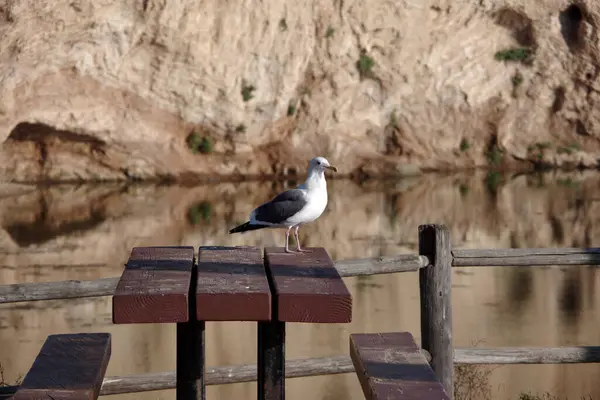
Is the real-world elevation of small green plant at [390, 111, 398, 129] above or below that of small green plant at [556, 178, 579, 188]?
above

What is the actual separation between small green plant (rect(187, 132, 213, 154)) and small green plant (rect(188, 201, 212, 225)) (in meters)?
4.07

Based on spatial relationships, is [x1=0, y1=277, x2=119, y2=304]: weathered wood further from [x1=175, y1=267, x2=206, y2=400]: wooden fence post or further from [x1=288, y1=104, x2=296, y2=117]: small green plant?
[x1=288, y1=104, x2=296, y2=117]: small green plant

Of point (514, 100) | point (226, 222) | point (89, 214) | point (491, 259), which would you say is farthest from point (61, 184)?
point (491, 259)

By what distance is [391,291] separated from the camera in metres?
9.43

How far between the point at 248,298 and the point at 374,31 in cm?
1922

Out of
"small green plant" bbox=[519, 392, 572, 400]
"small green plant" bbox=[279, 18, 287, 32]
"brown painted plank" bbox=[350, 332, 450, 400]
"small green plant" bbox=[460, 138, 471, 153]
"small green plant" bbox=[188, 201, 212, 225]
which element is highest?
"small green plant" bbox=[279, 18, 287, 32]

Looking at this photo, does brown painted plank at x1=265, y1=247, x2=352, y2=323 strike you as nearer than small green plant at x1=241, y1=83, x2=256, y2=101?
Yes

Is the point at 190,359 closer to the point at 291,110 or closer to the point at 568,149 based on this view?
the point at 291,110

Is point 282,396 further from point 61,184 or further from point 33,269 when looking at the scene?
point 61,184

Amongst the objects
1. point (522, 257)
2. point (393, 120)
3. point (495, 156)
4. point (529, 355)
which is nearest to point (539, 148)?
point (495, 156)

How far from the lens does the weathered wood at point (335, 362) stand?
495 centimetres

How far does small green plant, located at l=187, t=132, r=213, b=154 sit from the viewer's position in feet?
66.1

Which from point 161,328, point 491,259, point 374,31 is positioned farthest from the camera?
point 374,31

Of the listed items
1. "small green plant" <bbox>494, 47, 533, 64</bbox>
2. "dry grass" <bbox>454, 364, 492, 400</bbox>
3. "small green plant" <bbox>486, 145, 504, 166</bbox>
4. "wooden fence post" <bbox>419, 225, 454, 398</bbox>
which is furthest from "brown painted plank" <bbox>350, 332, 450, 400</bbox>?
"small green plant" <bbox>494, 47, 533, 64</bbox>
